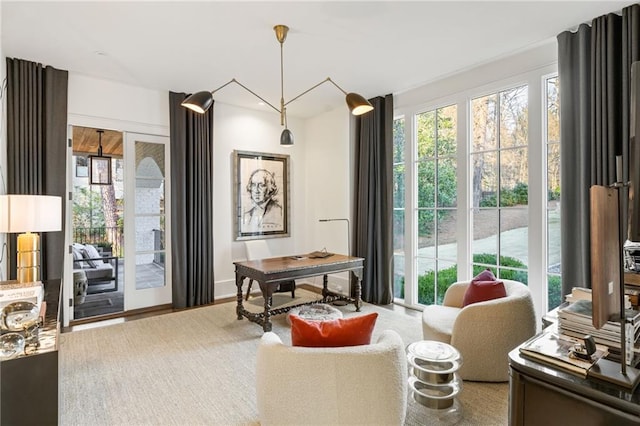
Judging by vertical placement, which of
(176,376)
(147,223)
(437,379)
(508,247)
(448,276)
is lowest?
(176,376)

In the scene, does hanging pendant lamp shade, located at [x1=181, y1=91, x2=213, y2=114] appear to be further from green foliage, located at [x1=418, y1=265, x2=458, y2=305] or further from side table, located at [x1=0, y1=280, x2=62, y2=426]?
green foliage, located at [x1=418, y1=265, x2=458, y2=305]

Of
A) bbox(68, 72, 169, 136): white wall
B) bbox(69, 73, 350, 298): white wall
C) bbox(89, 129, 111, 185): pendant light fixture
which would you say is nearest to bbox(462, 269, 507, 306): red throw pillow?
bbox(69, 73, 350, 298): white wall

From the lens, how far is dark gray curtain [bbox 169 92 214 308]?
4.47 metres

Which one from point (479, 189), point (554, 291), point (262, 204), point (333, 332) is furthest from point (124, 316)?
point (554, 291)

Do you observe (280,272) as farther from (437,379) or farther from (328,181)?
(328,181)

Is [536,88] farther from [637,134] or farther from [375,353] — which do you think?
[375,353]

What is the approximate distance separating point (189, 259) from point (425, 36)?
12.3 ft

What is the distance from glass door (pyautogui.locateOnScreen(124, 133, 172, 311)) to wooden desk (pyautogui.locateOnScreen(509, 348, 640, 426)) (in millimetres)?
4273

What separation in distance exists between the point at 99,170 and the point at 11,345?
4496 millimetres

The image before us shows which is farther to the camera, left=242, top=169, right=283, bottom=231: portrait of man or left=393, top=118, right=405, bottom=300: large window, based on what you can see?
left=242, top=169, right=283, bottom=231: portrait of man

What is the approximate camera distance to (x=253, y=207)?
17.4 feet

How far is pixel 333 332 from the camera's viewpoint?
1.78 metres

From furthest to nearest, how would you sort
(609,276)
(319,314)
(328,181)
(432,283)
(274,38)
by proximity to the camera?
(328,181)
(432,283)
(274,38)
(319,314)
(609,276)

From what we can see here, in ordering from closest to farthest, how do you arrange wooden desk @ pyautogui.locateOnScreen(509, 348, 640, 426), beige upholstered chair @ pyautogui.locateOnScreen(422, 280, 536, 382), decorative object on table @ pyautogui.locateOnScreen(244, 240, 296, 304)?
wooden desk @ pyautogui.locateOnScreen(509, 348, 640, 426), beige upholstered chair @ pyautogui.locateOnScreen(422, 280, 536, 382), decorative object on table @ pyautogui.locateOnScreen(244, 240, 296, 304)
